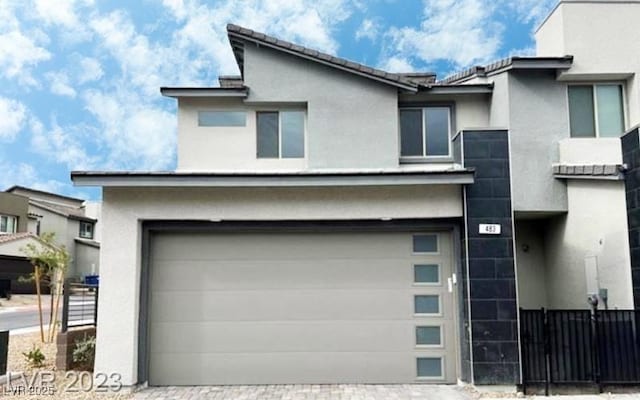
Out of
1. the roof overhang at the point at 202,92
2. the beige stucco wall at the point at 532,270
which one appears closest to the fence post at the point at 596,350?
the beige stucco wall at the point at 532,270

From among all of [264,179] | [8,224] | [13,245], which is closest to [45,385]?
[264,179]

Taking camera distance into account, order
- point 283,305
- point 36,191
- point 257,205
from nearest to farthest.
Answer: point 257,205, point 283,305, point 36,191

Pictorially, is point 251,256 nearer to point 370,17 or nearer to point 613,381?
point 613,381

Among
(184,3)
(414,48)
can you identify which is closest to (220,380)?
(414,48)

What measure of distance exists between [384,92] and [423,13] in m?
6.50

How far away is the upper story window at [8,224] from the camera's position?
35.1 metres

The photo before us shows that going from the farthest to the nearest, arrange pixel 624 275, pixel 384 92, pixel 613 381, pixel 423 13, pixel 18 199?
pixel 18 199 → pixel 423 13 → pixel 384 92 → pixel 624 275 → pixel 613 381

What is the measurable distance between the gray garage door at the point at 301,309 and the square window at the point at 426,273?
0.05ft

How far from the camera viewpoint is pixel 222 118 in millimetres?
13312

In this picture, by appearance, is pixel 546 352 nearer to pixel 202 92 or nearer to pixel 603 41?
pixel 603 41

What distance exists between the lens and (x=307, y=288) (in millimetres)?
8609

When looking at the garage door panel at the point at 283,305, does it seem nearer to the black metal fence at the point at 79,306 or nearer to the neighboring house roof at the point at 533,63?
the black metal fence at the point at 79,306

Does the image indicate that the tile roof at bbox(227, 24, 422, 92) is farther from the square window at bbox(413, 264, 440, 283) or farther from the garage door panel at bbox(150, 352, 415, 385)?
the garage door panel at bbox(150, 352, 415, 385)

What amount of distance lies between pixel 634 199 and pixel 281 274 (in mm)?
5729
